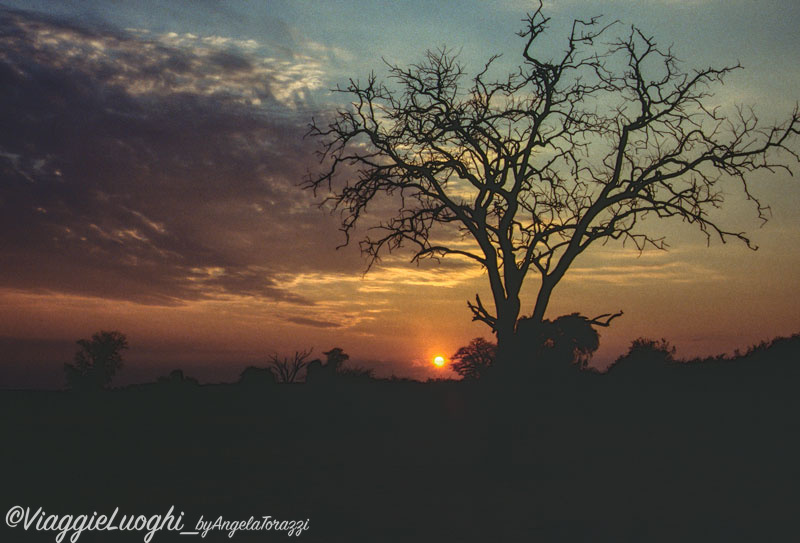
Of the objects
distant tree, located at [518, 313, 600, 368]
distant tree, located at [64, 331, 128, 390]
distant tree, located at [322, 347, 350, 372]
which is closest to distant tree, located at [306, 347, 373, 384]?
distant tree, located at [322, 347, 350, 372]

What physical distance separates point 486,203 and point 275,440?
844 centimetres

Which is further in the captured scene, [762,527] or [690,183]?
[690,183]

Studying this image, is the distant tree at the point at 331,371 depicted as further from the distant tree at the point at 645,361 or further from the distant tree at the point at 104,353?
the distant tree at the point at 104,353

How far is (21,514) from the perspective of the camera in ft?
36.1

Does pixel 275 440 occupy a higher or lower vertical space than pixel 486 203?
lower

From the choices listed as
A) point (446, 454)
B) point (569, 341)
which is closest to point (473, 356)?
point (569, 341)

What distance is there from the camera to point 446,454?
46.3 feet

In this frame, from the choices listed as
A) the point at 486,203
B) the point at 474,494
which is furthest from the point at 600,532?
the point at 486,203

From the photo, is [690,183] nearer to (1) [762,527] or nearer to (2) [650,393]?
(2) [650,393]

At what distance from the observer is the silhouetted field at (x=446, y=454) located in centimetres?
1080

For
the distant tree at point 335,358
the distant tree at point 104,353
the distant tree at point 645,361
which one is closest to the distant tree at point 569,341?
the distant tree at point 645,361

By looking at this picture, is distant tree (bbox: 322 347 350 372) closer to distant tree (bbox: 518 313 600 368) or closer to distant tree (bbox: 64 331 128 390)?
distant tree (bbox: 518 313 600 368)

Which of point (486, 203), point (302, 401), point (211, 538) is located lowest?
point (211, 538)

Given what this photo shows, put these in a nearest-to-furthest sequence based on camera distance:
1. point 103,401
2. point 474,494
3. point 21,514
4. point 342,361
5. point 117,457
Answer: point 21,514, point 474,494, point 117,457, point 103,401, point 342,361
